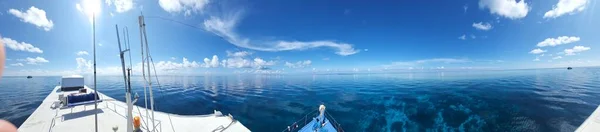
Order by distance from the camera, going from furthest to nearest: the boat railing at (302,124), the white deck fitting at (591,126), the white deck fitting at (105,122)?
1. the white deck fitting at (591,126)
2. the white deck fitting at (105,122)
3. the boat railing at (302,124)

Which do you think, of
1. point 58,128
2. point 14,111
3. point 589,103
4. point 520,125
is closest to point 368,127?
point 520,125

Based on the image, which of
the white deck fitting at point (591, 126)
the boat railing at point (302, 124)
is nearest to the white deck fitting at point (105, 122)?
the boat railing at point (302, 124)

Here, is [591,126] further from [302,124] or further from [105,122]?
[105,122]

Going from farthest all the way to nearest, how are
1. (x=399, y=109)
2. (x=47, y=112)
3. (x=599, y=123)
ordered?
(x=399, y=109) → (x=47, y=112) → (x=599, y=123)

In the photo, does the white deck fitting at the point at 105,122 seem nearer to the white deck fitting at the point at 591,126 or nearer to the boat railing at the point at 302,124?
the boat railing at the point at 302,124

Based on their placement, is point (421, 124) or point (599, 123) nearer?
point (599, 123)

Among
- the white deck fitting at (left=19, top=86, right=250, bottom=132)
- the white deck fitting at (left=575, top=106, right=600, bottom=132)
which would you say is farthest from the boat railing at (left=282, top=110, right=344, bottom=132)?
the white deck fitting at (left=575, top=106, right=600, bottom=132)

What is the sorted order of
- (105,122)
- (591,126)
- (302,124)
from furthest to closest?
(302,124) → (591,126) → (105,122)

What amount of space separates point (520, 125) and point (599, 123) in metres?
4.13

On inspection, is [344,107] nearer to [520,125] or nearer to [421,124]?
[421,124]

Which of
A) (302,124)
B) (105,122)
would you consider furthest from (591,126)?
(105,122)

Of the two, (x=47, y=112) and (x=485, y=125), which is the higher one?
(x=47, y=112)

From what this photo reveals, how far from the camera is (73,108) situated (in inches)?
677

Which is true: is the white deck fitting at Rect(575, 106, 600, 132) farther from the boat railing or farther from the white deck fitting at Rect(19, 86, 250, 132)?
the white deck fitting at Rect(19, 86, 250, 132)
